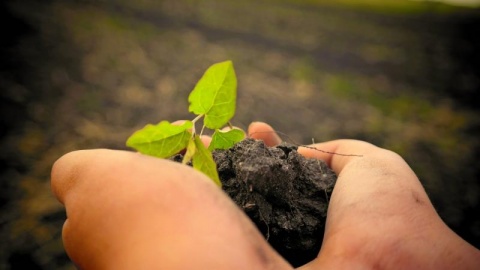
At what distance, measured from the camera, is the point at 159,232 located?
2.44 feet

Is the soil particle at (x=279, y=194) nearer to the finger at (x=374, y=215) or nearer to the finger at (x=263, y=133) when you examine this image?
the finger at (x=374, y=215)

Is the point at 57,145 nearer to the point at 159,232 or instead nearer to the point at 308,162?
the point at 308,162

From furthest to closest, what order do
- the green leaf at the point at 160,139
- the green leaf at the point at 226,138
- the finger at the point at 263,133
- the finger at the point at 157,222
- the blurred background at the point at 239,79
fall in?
the blurred background at the point at 239,79, the finger at the point at 263,133, the green leaf at the point at 226,138, the green leaf at the point at 160,139, the finger at the point at 157,222

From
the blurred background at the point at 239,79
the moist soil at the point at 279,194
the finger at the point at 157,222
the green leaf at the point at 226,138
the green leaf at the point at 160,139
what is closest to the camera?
the finger at the point at 157,222

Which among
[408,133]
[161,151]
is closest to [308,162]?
[161,151]

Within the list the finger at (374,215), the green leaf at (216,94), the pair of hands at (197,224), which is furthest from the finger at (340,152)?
the green leaf at (216,94)

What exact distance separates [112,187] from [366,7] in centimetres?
822

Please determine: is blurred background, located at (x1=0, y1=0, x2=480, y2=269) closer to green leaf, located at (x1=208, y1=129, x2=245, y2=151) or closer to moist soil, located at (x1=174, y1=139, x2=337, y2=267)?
green leaf, located at (x1=208, y1=129, x2=245, y2=151)

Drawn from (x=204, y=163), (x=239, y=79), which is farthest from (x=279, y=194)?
(x=239, y=79)

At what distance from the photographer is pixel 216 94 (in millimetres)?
1084

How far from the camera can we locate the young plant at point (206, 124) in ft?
3.17

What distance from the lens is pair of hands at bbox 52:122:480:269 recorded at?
0.74 meters

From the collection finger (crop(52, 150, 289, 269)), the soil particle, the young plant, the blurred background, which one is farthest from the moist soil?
the blurred background

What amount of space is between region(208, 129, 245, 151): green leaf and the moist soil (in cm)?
5
